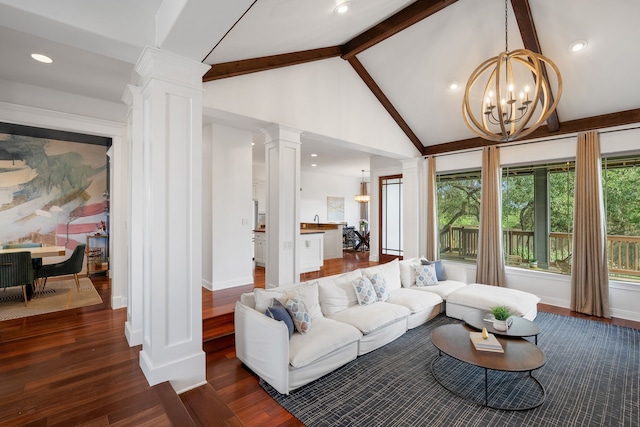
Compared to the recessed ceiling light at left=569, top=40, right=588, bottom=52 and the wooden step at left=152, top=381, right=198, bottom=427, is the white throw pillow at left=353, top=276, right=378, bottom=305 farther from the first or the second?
the recessed ceiling light at left=569, top=40, right=588, bottom=52

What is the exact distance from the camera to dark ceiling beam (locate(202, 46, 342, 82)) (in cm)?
329

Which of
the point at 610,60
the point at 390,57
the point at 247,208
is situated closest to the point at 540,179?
the point at 610,60

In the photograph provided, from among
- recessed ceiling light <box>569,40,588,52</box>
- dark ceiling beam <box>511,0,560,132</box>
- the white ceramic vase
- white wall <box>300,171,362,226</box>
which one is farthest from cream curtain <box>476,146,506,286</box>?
white wall <box>300,171,362,226</box>

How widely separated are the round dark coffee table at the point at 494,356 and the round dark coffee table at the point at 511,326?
0.20 feet

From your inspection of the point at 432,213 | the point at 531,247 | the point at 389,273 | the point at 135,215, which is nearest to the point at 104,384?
the point at 135,215

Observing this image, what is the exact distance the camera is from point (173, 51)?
7.68 ft

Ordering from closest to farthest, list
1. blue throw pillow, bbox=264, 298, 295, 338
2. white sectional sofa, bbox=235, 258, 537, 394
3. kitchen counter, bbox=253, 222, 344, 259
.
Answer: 1. white sectional sofa, bbox=235, 258, 537, 394
2. blue throw pillow, bbox=264, 298, 295, 338
3. kitchen counter, bbox=253, 222, 344, 259

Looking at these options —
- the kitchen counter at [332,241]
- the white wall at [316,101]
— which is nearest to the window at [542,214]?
the white wall at [316,101]

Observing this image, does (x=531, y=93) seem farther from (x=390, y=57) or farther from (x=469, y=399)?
(x=469, y=399)

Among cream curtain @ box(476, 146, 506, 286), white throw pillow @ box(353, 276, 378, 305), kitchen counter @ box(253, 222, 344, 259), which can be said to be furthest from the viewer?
kitchen counter @ box(253, 222, 344, 259)

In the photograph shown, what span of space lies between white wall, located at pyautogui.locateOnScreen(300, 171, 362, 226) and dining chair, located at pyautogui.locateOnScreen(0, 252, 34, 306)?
7.42 metres

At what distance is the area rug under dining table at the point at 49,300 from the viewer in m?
4.13

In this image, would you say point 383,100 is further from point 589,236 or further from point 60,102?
point 60,102

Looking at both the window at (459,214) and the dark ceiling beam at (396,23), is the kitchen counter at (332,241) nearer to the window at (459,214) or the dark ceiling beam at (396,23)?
the window at (459,214)
